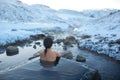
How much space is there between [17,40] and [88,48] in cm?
969

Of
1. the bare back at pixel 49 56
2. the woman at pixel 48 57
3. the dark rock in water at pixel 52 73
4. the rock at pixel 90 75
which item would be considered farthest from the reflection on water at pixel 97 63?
the bare back at pixel 49 56

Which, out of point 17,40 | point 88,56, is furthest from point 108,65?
point 17,40

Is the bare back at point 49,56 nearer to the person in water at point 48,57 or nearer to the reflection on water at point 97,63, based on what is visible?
the person in water at point 48,57

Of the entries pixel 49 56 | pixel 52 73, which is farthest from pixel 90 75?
pixel 49 56

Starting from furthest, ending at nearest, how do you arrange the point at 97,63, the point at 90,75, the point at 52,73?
1. the point at 97,63
2. the point at 90,75
3. the point at 52,73

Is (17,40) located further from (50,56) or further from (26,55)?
(50,56)

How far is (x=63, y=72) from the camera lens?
7.54m

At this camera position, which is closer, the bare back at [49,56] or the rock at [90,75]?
the rock at [90,75]

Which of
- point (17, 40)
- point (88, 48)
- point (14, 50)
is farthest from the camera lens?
point (17, 40)

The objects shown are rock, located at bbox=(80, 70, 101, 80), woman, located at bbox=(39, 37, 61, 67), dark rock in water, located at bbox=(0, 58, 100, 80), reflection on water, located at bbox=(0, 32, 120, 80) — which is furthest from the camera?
reflection on water, located at bbox=(0, 32, 120, 80)

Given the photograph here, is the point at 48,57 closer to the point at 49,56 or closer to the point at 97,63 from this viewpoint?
the point at 49,56

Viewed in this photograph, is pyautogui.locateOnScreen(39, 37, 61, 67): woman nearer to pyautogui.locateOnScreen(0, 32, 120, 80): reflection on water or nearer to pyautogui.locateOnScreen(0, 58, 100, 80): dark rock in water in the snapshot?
pyautogui.locateOnScreen(0, 58, 100, 80): dark rock in water

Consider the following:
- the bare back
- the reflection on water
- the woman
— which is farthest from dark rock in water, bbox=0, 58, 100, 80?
the reflection on water

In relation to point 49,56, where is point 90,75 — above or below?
below
